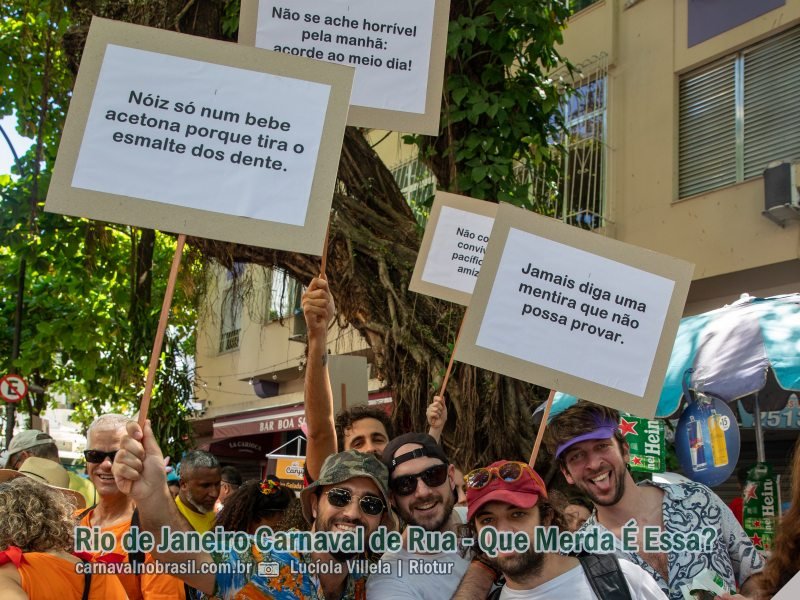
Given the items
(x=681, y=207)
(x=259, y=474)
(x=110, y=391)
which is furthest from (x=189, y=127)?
(x=259, y=474)

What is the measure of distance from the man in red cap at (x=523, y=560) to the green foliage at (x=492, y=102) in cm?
461

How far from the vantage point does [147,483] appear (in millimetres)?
2668

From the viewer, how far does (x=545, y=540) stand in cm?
292

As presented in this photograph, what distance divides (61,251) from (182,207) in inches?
353

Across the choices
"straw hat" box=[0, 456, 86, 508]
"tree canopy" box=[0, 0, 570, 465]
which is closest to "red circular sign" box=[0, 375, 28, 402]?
"tree canopy" box=[0, 0, 570, 465]

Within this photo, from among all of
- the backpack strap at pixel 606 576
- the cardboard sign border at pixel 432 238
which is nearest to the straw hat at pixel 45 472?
the cardboard sign border at pixel 432 238

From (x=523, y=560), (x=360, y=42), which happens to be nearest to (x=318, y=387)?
(x=523, y=560)

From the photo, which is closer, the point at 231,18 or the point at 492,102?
the point at 492,102

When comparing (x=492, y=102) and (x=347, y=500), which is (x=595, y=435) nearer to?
(x=347, y=500)

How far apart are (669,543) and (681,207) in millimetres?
7324

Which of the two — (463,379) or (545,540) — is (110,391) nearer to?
(463,379)

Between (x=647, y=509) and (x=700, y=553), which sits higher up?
(x=647, y=509)

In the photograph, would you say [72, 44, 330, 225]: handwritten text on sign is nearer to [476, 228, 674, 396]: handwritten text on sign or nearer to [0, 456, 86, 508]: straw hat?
[476, 228, 674, 396]: handwritten text on sign

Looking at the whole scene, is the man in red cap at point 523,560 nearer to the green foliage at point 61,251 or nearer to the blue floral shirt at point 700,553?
the blue floral shirt at point 700,553
